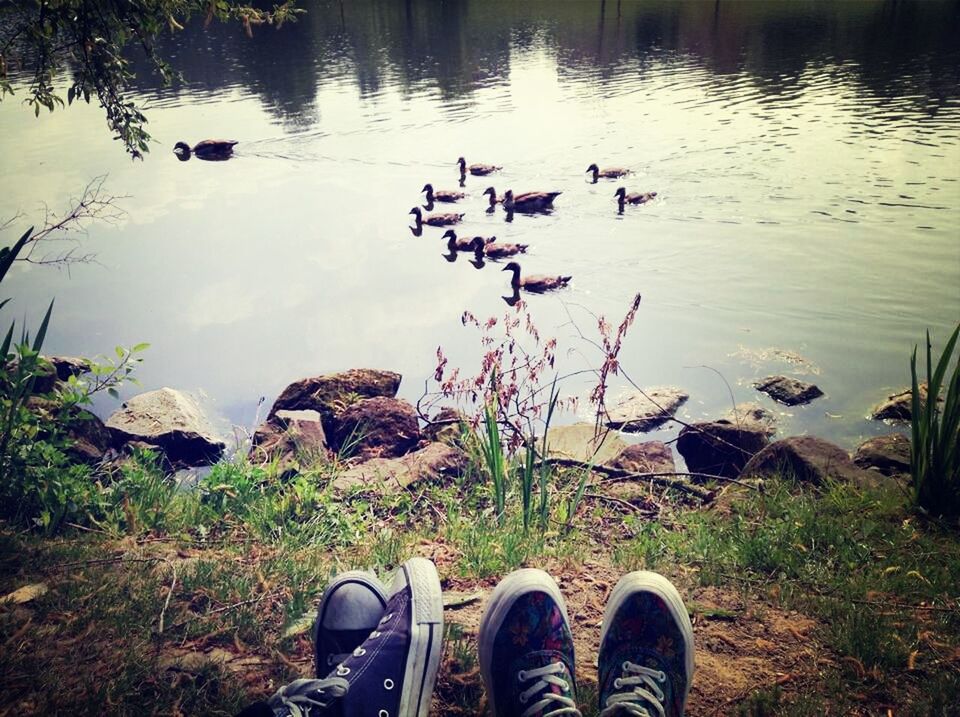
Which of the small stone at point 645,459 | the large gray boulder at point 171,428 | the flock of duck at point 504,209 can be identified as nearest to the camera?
the small stone at point 645,459

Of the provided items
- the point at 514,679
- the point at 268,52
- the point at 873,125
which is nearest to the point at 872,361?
the point at 514,679

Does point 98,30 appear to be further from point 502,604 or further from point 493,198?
point 493,198

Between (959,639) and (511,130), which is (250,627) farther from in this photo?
(511,130)

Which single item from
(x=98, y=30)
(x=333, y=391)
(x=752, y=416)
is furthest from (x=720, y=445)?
(x=98, y=30)

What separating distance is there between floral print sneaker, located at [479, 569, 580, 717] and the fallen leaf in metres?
2.11

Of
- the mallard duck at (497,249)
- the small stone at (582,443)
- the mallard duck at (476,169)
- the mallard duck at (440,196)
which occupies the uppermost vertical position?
the mallard duck at (476,169)

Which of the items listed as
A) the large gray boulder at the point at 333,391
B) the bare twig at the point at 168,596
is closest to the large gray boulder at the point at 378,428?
→ the large gray boulder at the point at 333,391

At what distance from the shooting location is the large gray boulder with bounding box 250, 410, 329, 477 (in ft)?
17.9

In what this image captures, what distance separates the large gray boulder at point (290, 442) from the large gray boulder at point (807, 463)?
3151mm

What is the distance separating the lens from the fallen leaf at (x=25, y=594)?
11.2 feet

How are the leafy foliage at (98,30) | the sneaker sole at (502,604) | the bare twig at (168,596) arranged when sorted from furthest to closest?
1. the leafy foliage at (98,30)
2. the bare twig at (168,596)
3. the sneaker sole at (502,604)

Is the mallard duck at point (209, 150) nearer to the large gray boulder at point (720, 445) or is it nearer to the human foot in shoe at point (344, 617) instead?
the large gray boulder at point (720, 445)

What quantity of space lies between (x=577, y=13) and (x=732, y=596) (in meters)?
33.5

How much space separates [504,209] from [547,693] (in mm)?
9266
